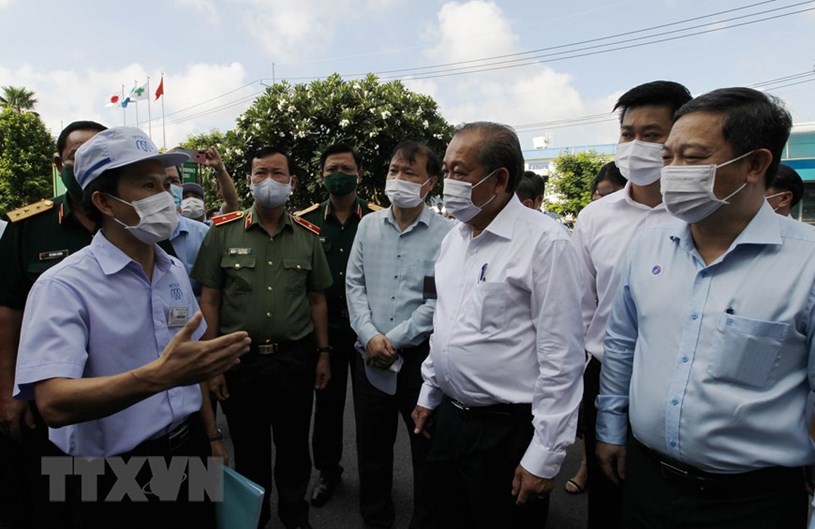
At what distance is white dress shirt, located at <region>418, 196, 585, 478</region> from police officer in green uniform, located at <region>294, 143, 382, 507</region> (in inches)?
59.4

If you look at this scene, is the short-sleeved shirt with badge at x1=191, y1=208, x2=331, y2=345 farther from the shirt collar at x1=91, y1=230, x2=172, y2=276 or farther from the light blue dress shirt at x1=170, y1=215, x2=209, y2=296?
the shirt collar at x1=91, y1=230, x2=172, y2=276

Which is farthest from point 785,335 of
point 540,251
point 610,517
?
point 610,517

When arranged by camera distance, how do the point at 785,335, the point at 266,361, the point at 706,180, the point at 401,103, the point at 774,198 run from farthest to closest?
1. the point at 401,103
2. the point at 774,198
3. the point at 266,361
4. the point at 706,180
5. the point at 785,335

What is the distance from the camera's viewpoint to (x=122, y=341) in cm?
160

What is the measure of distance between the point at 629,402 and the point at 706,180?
74 cm

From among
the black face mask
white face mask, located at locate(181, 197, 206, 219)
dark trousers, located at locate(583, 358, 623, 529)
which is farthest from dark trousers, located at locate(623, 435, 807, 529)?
white face mask, located at locate(181, 197, 206, 219)

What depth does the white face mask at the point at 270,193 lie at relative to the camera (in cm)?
294

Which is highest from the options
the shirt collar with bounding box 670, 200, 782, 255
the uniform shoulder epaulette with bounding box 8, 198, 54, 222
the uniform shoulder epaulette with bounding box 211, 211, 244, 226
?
the uniform shoulder epaulette with bounding box 8, 198, 54, 222

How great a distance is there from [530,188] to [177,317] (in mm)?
3788

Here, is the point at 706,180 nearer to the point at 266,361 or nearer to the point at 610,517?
the point at 610,517

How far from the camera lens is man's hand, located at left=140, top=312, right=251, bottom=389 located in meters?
1.39

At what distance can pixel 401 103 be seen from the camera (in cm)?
1270

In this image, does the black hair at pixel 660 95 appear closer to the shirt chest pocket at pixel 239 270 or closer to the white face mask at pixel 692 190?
the white face mask at pixel 692 190

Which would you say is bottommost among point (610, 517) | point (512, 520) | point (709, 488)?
point (610, 517)
